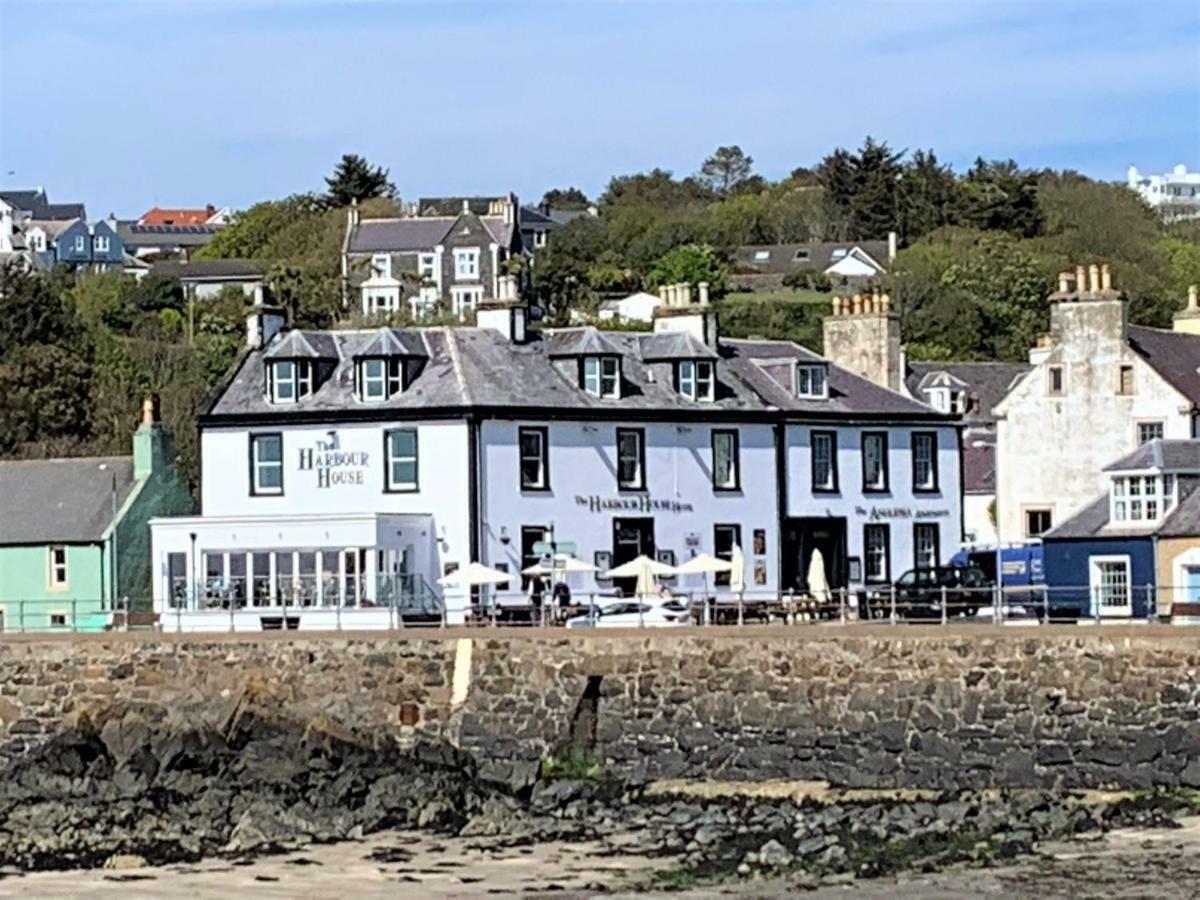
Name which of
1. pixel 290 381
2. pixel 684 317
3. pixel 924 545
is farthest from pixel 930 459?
pixel 290 381

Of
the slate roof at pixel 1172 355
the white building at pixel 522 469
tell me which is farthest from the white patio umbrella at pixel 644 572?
the slate roof at pixel 1172 355

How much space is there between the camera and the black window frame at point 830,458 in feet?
172

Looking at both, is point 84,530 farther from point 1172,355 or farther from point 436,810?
point 1172,355

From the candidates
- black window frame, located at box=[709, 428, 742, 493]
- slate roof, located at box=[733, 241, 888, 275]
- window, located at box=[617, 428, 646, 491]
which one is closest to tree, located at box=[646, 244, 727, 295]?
slate roof, located at box=[733, 241, 888, 275]

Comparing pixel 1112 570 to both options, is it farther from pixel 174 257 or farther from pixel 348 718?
pixel 174 257

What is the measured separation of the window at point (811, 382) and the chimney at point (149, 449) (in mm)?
12320

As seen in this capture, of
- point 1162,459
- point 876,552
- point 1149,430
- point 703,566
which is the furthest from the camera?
point 1149,430

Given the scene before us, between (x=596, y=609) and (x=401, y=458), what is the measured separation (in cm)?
708

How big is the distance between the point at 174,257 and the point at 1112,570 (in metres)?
100

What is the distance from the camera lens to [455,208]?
12962 cm

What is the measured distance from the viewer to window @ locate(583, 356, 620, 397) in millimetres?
50656

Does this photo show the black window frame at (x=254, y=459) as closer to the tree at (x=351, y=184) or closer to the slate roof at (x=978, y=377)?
the slate roof at (x=978, y=377)

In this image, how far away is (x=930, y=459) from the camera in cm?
5403

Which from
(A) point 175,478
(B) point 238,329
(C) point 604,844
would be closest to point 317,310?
(B) point 238,329
